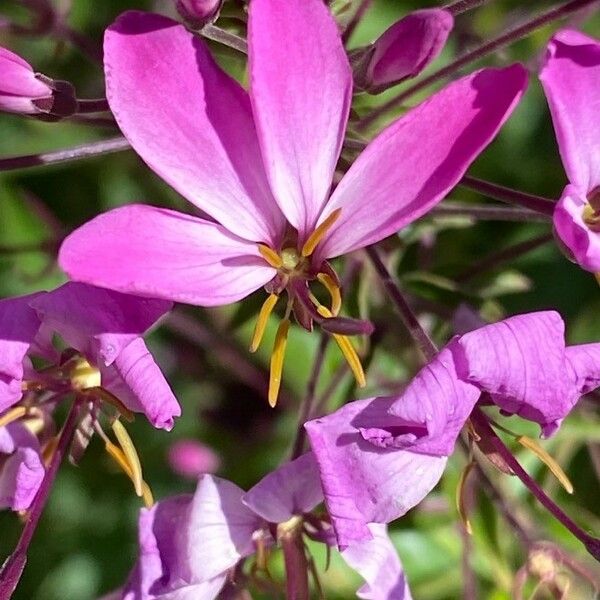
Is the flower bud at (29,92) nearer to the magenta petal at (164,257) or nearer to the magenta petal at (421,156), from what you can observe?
the magenta petal at (164,257)

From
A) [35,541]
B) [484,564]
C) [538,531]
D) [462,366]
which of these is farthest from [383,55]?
[35,541]

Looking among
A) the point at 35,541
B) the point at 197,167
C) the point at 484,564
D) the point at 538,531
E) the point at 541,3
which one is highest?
the point at 197,167

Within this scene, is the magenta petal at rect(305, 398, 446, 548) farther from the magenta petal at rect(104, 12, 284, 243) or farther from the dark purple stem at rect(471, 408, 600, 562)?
the magenta petal at rect(104, 12, 284, 243)

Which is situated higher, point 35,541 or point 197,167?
point 197,167

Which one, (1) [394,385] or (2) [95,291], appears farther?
(1) [394,385]

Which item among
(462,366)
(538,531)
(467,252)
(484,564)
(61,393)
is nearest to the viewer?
(462,366)

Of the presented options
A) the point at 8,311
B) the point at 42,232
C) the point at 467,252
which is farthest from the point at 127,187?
the point at 8,311

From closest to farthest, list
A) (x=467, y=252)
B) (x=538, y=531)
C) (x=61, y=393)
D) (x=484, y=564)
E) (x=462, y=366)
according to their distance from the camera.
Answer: (x=462, y=366), (x=61, y=393), (x=538, y=531), (x=484, y=564), (x=467, y=252)

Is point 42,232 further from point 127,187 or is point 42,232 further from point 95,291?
point 95,291
